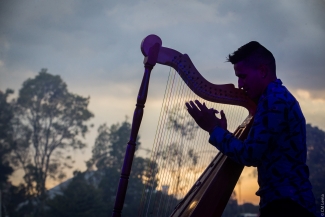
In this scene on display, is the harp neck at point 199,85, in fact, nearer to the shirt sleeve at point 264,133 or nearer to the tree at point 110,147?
the shirt sleeve at point 264,133

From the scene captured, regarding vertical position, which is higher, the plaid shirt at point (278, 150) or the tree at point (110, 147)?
the tree at point (110, 147)

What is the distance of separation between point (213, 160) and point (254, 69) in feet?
2.95

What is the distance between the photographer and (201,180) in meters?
2.75

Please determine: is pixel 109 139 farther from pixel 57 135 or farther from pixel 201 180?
pixel 201 180

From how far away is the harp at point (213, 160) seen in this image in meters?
2.33

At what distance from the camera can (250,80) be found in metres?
2.12

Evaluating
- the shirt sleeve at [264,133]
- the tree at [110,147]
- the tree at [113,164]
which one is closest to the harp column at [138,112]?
the shirt sleeve at [264,133]

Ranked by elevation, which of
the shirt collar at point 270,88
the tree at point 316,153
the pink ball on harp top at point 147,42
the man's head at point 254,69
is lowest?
the shirt collar at point 270,88

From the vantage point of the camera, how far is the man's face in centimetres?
210

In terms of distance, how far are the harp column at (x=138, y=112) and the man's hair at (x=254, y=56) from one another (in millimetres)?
546

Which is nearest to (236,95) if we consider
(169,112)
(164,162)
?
(169,112)

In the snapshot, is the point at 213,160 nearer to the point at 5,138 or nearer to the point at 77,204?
the point at 77,204

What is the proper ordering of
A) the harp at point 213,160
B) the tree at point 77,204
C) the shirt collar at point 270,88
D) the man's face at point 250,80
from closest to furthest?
the shirt collar at point 270,88 → the man's face at point 250,80 → the harp at point 213,160 → the tree at point 77,204

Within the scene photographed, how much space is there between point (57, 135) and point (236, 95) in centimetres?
2173
